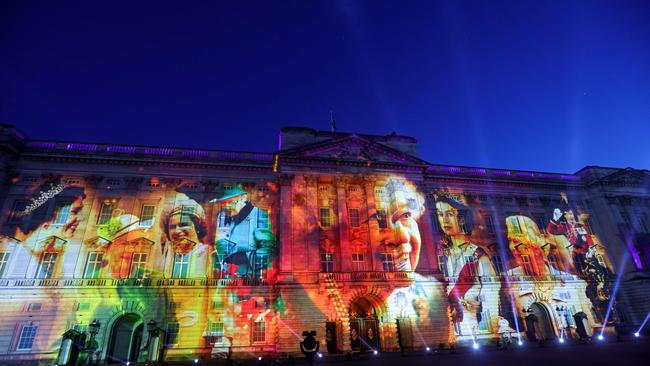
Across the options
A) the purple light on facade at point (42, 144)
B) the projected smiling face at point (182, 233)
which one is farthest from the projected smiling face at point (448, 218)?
the purple light on facade at point (42, 144)

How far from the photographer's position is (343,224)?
30172mm

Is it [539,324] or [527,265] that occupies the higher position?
[527,265]

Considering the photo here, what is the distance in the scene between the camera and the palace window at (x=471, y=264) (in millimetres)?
32469

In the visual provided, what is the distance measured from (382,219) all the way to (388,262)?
3.95 metres

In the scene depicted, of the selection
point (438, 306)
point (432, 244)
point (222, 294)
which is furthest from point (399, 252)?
point (222, 294)

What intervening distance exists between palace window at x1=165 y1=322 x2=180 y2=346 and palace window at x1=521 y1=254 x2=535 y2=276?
31845mm

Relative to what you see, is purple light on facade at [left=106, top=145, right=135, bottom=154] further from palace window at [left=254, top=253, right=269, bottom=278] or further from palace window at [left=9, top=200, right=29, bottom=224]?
palace window at [left=254, top=253, right=269, bottom=278]

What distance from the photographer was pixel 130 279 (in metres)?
26.1

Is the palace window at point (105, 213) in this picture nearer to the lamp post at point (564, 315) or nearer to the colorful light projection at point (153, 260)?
the colorful light projection at point (153, 260)

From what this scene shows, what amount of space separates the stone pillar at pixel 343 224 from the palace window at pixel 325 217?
900 mm

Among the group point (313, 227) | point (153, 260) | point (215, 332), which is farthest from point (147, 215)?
point (313, 227)

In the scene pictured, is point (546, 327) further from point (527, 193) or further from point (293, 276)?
point (293, 276)

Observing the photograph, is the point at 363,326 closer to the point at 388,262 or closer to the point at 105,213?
the point at 388,262

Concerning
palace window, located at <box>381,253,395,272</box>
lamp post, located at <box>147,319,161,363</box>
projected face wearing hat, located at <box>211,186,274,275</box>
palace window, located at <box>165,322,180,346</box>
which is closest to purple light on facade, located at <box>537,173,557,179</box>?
palace window, located at <box>381,253,395,272</box>
